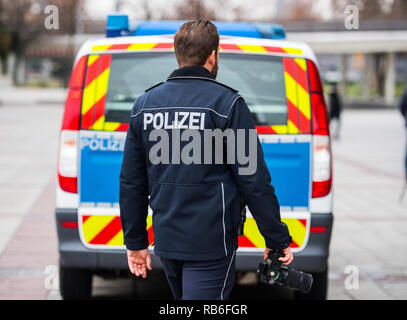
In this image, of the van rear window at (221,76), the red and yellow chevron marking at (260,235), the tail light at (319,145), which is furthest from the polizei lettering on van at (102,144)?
the tail light at (319,145)

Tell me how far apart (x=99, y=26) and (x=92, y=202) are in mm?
57112

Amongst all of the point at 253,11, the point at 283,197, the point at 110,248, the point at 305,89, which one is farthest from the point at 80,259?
the point at 253,11

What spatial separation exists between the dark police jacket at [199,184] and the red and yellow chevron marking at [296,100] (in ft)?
4.73

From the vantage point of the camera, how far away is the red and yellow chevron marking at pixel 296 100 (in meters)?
4.50

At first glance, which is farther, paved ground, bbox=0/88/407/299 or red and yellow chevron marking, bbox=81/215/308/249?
paved ground, bbox=0/88/407/299

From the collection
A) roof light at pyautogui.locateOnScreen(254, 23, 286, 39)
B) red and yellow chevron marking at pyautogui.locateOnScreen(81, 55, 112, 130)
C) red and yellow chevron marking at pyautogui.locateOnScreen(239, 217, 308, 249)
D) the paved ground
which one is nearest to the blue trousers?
red and yellow chevron marking at pyautogui.locateOnScreen(239, 217, 308, 249)

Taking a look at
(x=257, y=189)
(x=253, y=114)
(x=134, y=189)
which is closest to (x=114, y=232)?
(x=253, y=114)

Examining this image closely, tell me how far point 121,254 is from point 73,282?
0.65 m

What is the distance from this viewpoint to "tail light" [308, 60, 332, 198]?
4512 millimetres

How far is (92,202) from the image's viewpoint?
4.53 metres

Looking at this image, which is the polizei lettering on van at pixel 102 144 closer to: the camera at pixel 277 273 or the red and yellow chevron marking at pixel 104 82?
the red and yellow chevron marking at pixel 104 82

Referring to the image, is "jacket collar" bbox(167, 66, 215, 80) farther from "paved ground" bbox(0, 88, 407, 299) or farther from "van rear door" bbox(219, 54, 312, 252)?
"paved ground" bbox(0, 88, 407, 299)

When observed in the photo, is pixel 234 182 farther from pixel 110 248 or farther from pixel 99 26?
pixel 99 26
